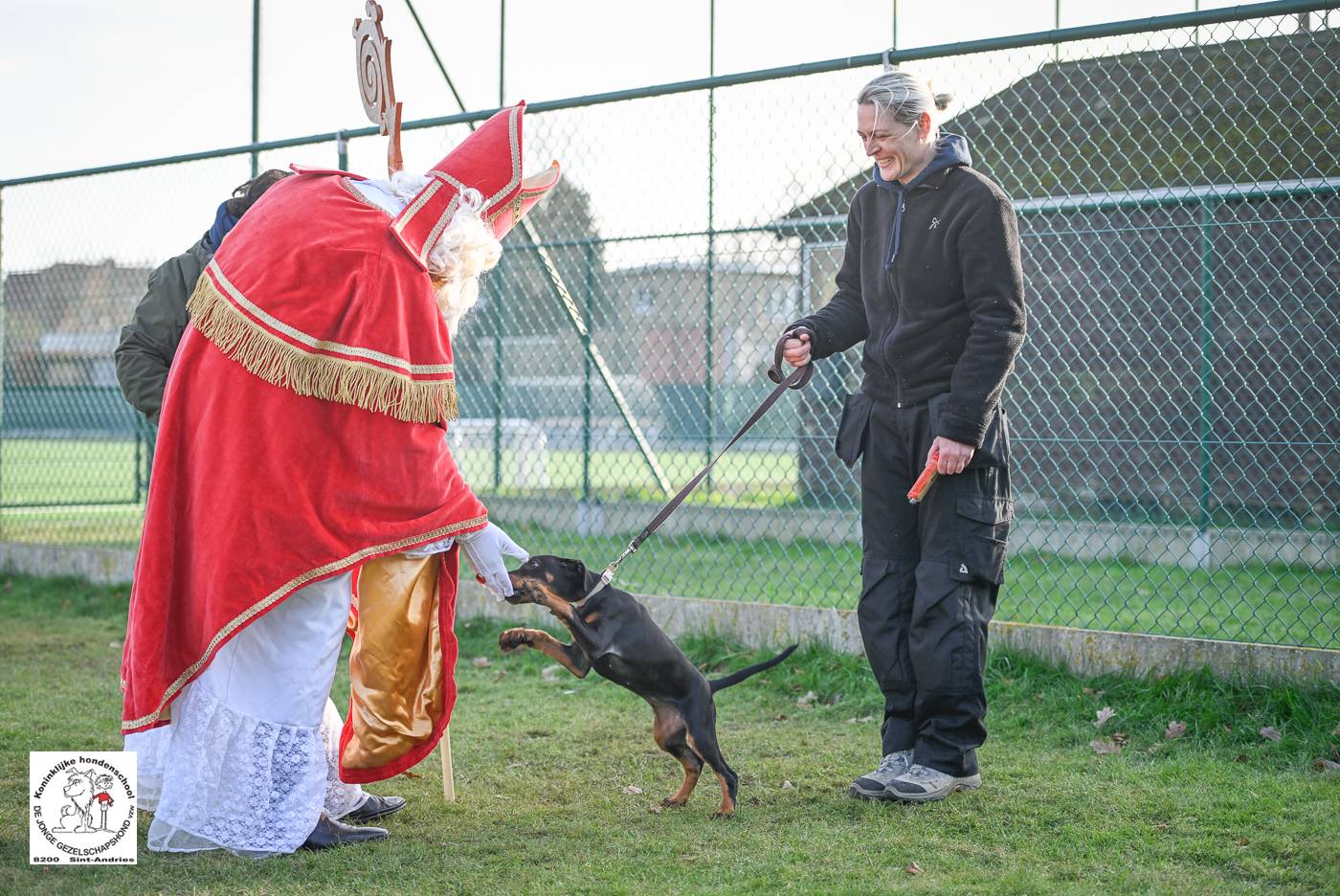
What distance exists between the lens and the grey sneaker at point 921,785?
3604mm

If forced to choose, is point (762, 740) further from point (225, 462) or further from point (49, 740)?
point (49, 740)

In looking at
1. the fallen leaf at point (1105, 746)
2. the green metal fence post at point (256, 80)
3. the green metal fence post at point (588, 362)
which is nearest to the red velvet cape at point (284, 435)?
the fallen leaf at point (1105, 746)

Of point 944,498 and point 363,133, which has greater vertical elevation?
point 363,133

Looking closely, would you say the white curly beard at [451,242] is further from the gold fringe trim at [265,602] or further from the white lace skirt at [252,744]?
the white lace skirt at [252,744]

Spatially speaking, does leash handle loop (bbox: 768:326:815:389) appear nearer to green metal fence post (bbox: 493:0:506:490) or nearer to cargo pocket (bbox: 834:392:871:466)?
cargo pocket (bbox: 834:392:871:466)

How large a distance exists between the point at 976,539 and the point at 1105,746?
117 centimetres

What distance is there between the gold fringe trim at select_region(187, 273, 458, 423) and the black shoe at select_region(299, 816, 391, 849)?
1.18 meters

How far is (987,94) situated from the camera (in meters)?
5.31

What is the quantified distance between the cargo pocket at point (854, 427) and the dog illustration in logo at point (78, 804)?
2417 millimetres

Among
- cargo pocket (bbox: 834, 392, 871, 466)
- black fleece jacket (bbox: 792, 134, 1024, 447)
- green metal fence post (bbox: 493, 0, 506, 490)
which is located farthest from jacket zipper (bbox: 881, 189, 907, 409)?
green metal fence post (bbox: 493, 0, 506, 490)

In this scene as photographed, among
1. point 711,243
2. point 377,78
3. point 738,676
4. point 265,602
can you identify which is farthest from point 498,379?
point 265,602

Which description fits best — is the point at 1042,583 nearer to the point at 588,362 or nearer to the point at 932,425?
the point at 588,362

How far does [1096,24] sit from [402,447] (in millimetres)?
3116

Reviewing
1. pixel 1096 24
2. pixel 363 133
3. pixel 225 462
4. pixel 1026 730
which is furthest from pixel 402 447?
pixel 363 133
